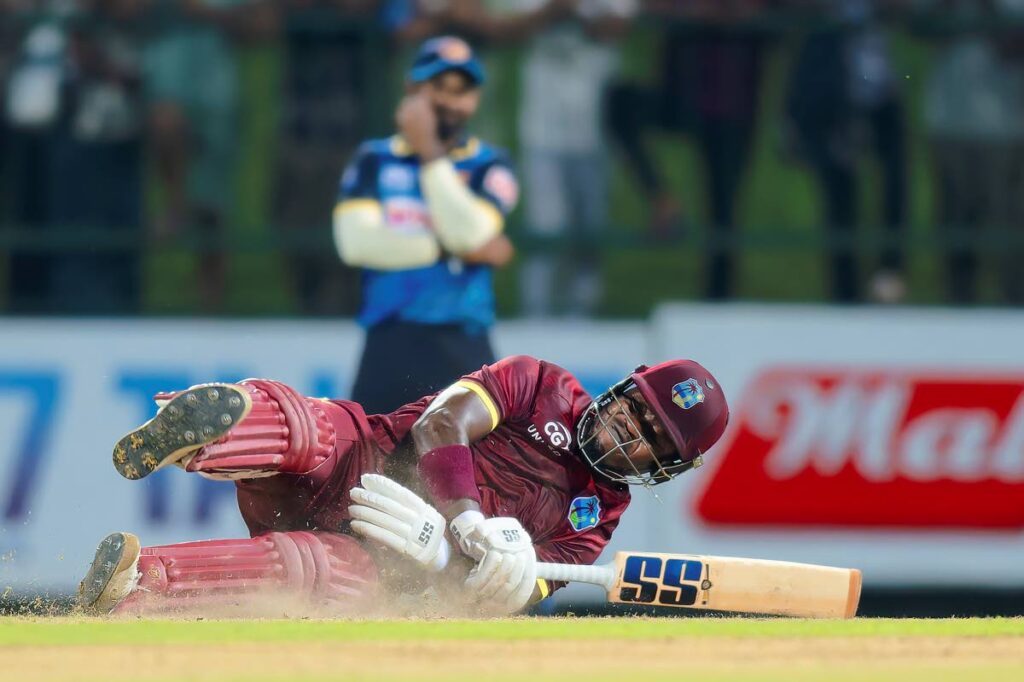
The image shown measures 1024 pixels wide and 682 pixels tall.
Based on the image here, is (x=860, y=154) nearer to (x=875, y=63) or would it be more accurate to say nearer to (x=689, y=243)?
(x=875, y=63)

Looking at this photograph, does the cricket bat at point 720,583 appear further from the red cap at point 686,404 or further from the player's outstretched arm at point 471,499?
the red cap at point 686,404

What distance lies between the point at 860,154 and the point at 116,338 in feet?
15.7

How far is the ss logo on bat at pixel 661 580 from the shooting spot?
6.72m

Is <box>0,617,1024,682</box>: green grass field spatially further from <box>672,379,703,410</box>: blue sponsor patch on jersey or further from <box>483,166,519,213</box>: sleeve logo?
<box>483,166,519,213</box>: sleeve logo

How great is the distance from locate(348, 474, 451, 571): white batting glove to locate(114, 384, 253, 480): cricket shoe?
628 mm

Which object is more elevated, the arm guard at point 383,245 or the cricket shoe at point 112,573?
the arm guard at point 383,245

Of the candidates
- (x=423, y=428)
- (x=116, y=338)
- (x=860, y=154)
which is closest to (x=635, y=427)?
(x=423, y=428)

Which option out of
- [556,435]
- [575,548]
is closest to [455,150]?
[556,435]

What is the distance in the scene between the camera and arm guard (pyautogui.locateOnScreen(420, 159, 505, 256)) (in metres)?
Answer: 8.41

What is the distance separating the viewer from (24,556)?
9.89 meters

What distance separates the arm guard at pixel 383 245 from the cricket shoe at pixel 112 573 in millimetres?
2523

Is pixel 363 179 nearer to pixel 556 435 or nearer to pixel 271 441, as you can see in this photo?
pixel 556 435

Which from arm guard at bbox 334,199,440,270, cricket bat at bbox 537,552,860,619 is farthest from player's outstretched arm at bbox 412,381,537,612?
arm guard at bbox 334,199,440,270

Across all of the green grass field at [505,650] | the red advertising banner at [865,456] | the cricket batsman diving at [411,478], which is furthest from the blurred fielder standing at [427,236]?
the red advertising banner at [865,456]
